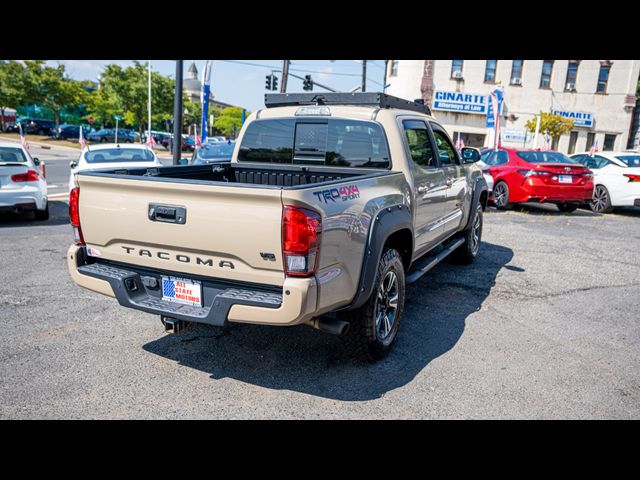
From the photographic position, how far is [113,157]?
10.4 meters

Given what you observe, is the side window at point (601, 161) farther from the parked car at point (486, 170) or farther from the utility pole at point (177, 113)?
the utility pole at point (177, 113)

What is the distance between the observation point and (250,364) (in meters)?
3.94

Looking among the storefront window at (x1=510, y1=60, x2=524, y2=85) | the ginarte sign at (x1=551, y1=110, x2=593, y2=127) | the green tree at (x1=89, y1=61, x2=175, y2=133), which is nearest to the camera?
the storefront window at (x1=510, y1=60, x2=524, y2=85)

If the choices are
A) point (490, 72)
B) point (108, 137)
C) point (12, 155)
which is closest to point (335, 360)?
point (12, 155)

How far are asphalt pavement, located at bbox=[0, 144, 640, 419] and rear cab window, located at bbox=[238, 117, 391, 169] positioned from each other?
166cm

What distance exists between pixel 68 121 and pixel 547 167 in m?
59.3

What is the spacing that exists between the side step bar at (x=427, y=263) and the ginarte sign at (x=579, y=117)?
33.2 m

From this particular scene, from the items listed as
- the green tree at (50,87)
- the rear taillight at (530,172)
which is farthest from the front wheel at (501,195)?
the green tree at (50,87)


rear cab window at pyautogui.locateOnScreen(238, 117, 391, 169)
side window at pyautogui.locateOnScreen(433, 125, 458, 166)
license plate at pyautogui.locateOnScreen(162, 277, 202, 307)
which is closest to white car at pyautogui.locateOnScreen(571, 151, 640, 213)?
side window at pyautogui.locateOnScreen(433, 125, 458, 166)

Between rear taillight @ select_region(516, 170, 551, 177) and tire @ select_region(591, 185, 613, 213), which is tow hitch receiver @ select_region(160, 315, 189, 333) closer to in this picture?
rear taillight @ select_region(516, 170, 551, 177)

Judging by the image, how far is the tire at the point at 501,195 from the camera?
41.1 ft

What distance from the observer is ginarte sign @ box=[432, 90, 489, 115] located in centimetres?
3391
